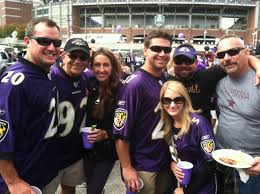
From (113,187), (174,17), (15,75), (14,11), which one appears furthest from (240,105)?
(14,11)

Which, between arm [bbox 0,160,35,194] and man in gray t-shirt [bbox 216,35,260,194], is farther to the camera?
man in gray t-shirt [bbox 216,35,260,194]

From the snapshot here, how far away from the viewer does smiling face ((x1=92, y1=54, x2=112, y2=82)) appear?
3.61m

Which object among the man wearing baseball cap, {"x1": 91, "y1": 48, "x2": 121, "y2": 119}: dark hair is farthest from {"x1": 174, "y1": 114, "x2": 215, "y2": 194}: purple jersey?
{"x1": 91, "y1": 48, "x2": 121, "y2": 119}: dark hair

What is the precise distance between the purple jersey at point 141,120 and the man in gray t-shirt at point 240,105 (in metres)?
0.70

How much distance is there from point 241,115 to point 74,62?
5.86 ft

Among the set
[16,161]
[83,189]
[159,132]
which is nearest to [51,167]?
[16,161]

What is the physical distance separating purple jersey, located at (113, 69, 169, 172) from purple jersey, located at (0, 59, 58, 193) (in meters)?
0.64

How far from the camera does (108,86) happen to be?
368cm

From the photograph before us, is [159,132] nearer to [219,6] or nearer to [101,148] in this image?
[101,148]

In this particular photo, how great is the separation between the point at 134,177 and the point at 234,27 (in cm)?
8323

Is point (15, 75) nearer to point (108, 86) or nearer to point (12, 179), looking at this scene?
point (12, 179)

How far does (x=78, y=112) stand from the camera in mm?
3459

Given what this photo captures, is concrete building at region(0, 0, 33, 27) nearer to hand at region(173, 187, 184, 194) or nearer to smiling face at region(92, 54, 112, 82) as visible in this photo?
smiling face at region(92, 54, 112, 82)

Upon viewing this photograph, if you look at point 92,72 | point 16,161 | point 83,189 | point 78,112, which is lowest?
point 83,189
